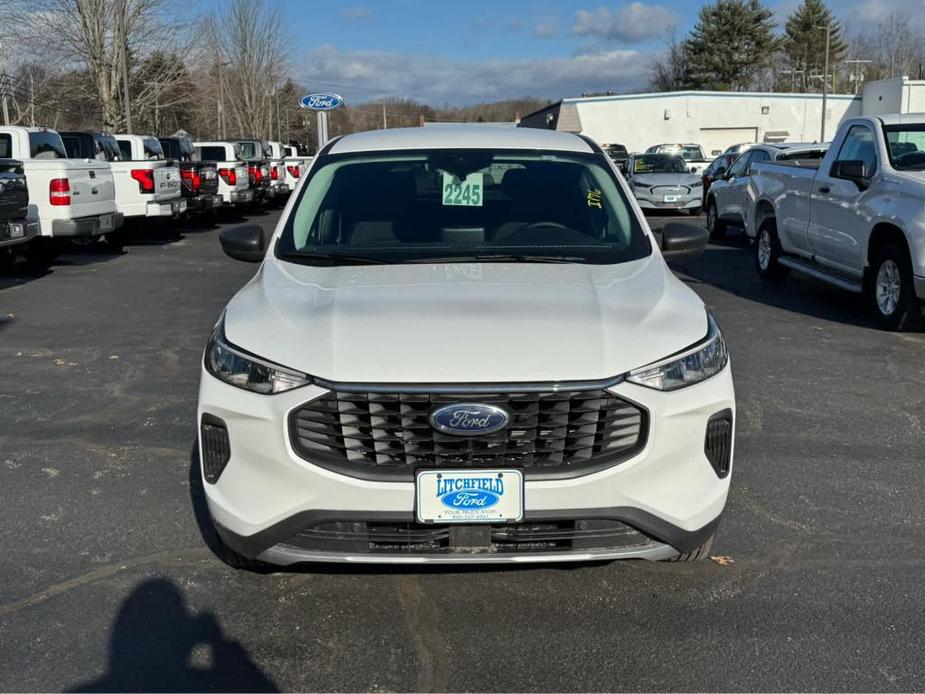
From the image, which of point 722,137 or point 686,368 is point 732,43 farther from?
point 686,368

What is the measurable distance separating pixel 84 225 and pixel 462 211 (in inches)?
410

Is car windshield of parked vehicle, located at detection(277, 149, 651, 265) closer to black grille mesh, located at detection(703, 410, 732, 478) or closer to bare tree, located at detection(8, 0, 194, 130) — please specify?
black grille mesh, located at detection(703, 410, 732, 478)

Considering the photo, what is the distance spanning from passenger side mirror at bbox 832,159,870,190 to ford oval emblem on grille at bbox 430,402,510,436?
6777 millimetres

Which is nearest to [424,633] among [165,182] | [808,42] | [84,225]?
[84,225]

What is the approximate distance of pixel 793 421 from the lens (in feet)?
19.4

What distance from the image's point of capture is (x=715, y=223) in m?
16.4

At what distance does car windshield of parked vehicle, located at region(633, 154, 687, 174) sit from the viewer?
24.0 m

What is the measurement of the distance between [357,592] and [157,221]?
1799 centimetres

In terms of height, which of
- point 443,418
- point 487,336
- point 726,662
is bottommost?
point 726,662

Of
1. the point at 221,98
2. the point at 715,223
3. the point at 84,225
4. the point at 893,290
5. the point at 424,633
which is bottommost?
the point at 424,633

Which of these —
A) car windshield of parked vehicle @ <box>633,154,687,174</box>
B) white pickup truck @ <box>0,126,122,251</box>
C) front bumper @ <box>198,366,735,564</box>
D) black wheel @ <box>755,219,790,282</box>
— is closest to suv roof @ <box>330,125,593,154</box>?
front bumper @ <box>198,366,735,564</box>

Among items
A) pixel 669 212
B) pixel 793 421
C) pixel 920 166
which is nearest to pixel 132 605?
pixel 793 421

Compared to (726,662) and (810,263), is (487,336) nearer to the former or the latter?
(726,662)

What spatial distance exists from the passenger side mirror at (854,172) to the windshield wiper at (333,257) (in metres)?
6.06
